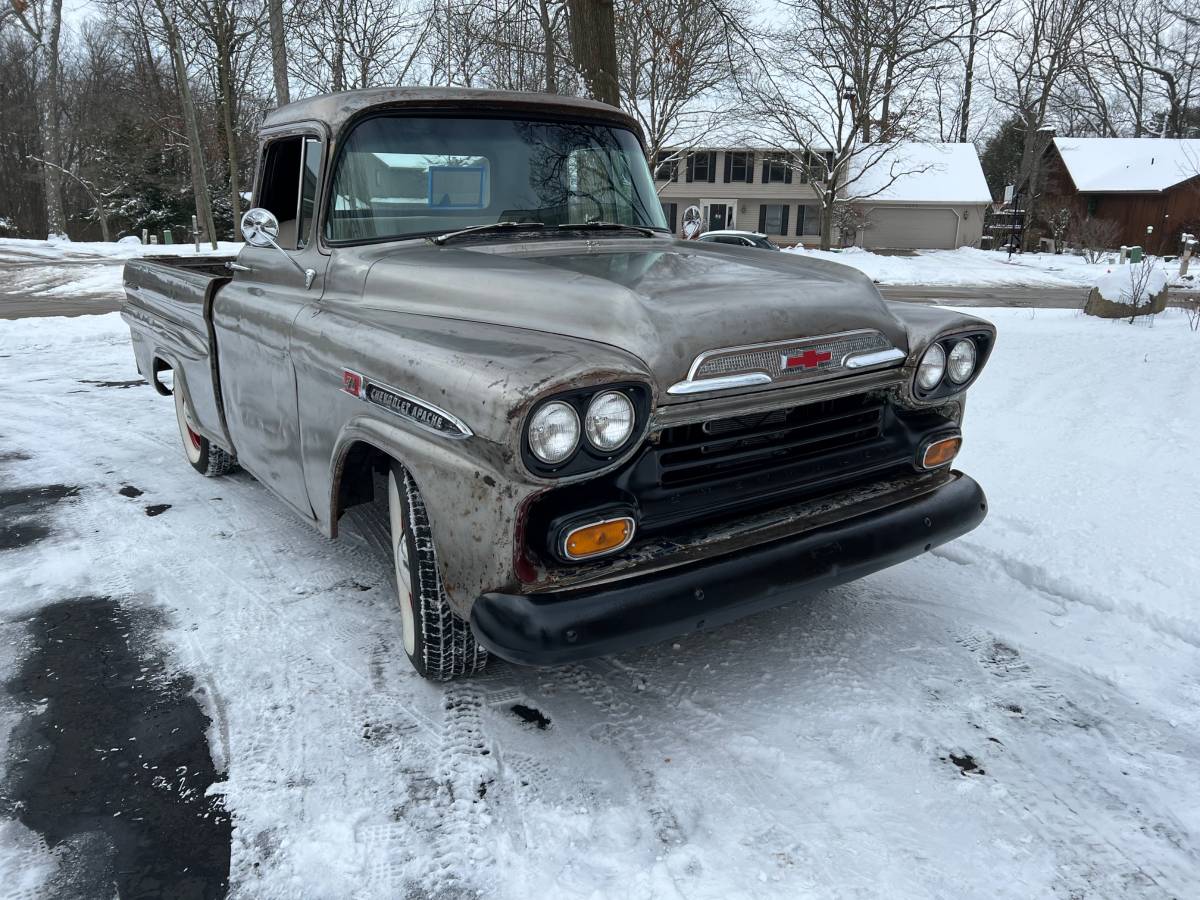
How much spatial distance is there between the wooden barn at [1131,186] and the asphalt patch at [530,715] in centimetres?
4237

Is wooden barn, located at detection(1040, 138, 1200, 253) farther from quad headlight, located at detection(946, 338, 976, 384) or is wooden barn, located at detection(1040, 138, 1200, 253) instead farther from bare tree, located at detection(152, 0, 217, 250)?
quad headlight, located at detection(946, 338, 976, 384)

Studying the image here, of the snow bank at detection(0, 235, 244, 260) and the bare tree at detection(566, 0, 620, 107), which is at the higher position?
the bare tree at detection(566, 0, 620, 107)

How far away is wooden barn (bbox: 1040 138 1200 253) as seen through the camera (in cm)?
3831

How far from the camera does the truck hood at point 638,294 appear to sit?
254 centimetres

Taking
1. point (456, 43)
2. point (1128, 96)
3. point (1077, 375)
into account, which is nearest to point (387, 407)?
point (1077, 375)

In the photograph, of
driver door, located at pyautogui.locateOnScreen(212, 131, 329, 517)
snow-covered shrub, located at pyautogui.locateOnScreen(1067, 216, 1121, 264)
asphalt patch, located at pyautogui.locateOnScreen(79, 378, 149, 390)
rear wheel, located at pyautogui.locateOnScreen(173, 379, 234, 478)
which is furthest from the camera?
snow-covered shrub, located at pyautogui.locateOnScreen(1067, 216, 1121, 264)

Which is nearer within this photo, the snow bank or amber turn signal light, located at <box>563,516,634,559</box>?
amber turn signal light, located at <box>563,516,634,559</box>

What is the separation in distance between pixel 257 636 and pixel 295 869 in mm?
1326

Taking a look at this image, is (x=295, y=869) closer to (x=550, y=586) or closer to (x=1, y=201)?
(x=550, y=586)

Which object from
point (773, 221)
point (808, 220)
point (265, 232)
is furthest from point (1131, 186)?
point (265, 232)

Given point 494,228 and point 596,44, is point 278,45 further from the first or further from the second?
point 494,228

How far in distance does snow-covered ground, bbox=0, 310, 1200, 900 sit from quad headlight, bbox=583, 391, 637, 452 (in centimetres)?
98

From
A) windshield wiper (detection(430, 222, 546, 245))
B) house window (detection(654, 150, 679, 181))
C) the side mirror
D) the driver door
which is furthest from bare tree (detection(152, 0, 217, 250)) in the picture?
windshield wiper (detection(430, 222, 546, 245))

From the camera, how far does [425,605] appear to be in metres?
2.77
